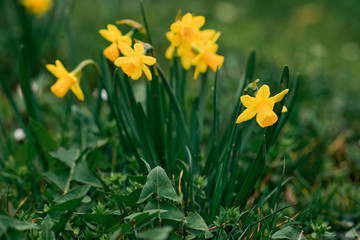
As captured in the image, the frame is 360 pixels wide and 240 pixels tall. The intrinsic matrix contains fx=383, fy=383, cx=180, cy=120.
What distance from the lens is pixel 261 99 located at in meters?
1.24

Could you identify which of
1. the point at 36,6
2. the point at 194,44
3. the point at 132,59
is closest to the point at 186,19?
the point at 194,44

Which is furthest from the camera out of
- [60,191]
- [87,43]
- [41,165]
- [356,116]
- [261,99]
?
[87,43]

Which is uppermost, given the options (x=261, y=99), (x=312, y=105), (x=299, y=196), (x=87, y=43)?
(x=261, y=99)

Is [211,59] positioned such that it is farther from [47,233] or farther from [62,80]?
[47,233]

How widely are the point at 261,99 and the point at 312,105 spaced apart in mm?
1410

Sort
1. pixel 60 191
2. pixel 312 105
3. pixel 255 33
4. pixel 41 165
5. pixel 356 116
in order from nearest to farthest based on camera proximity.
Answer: pixel 60 191 < pixel 41 165 < pixel 356 116 < pixel 312 105 < pixel 255 33

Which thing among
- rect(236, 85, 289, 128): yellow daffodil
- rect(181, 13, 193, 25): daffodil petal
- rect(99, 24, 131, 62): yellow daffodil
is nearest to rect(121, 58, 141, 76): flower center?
rect(99, 24, 131, 62): yellow daffodil

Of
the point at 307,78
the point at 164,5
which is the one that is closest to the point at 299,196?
the point at 307,78

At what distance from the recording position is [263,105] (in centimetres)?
124

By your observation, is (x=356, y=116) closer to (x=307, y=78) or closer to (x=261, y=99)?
(x=307, y=78)

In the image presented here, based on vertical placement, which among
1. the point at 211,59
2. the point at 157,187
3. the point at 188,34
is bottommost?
the point at 157,187

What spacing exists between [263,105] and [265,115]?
45 mm

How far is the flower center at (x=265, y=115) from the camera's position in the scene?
1208mm

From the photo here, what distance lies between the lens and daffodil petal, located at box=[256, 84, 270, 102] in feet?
4.00
